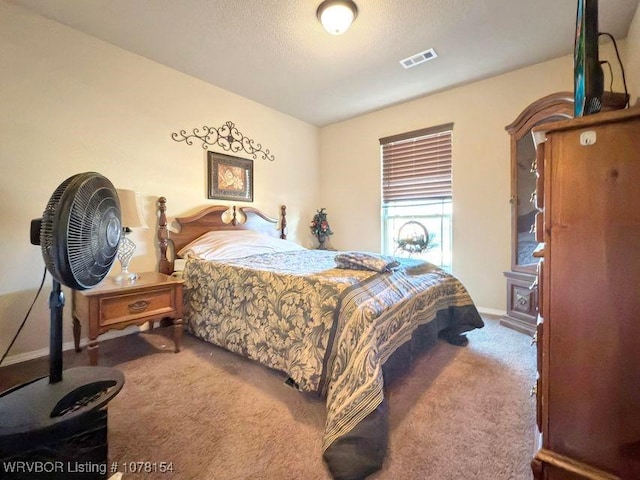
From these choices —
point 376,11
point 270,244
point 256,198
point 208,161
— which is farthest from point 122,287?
point 376,11

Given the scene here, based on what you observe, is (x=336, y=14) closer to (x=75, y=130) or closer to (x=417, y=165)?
(x=417, y=165)

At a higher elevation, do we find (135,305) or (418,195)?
(418,195)

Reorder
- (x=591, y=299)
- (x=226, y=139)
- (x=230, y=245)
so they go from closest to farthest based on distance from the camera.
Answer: (x=591, y=299), (x=230, y=245), (x=226, y=139)

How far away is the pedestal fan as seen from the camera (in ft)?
3.09

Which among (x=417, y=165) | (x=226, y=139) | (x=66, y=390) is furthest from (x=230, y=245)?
(x=417, y=165)

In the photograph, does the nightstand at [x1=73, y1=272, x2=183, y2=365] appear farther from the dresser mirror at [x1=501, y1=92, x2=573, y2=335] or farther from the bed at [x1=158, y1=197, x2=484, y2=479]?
the dresser mirror at [x1=501, y1=92, x2=573, y2=335]

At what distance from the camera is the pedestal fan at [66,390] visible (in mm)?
943

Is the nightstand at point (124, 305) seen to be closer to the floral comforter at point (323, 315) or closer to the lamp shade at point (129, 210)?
the floral comforter at point (323, 315)

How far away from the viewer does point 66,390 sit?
1.12m

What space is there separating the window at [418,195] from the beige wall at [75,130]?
2152mm

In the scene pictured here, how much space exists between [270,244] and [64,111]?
6.59 ft

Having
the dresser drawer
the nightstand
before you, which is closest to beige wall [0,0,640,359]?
the nightstand

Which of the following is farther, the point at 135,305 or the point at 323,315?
the point at 135,305

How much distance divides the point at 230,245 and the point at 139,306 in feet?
3.23
